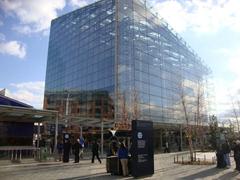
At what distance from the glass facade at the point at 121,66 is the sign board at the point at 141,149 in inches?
1007

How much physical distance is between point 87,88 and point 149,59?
11.2m

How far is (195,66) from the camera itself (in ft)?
235

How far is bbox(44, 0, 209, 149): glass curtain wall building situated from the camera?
47219 mm

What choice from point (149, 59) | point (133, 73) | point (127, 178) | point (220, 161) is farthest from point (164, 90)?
point (127, 178)

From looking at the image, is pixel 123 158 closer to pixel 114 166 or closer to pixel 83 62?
pixel 114 166

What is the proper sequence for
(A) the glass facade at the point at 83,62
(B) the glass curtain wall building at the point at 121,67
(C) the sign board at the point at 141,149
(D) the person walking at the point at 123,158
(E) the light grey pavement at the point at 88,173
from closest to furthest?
(C) the sign board at the point at 141,149 < (E) the light grey pavement at the point at 88,173 < (D) the person walking at the point at 123,158 < (B) the glass curtain wall building at the point at 121,67 < (A) the glass facade at the point at 83,62

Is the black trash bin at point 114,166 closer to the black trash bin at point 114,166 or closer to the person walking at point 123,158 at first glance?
the black trash bin at point 114,166

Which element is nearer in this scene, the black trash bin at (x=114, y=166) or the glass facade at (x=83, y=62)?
the black trash bin at (x=114, y=166)

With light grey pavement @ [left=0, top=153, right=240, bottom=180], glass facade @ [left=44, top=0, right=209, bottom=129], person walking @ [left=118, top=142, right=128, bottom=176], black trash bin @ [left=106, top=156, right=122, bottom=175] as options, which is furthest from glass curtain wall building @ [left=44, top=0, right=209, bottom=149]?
person walking @ [left=118, top=142, right=128, bottom=176]

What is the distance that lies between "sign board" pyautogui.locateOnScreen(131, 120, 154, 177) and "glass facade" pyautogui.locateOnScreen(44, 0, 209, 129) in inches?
1007

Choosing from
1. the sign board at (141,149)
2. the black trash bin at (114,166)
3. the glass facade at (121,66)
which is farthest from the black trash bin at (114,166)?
the glass facade at (121,66)

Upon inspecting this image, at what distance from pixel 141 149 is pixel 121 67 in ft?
108

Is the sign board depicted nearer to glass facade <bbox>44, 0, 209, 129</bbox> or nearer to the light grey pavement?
the light grey pavement

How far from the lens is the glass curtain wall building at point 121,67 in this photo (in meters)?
47.2
